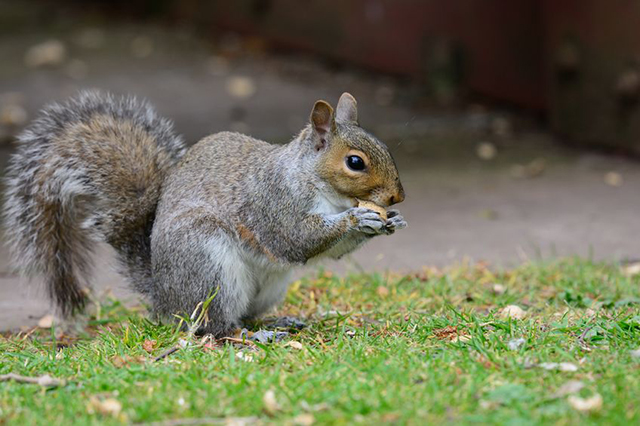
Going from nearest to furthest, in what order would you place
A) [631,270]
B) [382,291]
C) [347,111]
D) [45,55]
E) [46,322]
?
[347,111]
[46,322]
[382,291]
[631,270]
[45,55]

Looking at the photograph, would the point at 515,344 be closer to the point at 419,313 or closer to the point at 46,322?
the point at 419,313

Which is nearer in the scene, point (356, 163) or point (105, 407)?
point (105, 407)

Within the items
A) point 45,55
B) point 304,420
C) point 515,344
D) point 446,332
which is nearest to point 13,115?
point 45,55

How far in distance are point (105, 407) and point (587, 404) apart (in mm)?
1102

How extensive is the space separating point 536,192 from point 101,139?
8.61ft

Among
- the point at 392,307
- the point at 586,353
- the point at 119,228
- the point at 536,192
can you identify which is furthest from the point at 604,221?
the point at 119,228

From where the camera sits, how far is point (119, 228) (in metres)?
3.29

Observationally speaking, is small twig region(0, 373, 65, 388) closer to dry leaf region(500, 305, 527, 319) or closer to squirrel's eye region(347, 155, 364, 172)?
squirrel's eye region(347, 155, 364, 172)

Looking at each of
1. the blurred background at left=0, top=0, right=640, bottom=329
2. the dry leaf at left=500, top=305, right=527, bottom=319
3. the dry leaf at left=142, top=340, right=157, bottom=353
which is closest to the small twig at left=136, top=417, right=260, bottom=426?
the dry leaf at left=142, top=340, right=157, bottom=353

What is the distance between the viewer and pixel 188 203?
10.2 feet

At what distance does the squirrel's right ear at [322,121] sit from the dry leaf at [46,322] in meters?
1.23

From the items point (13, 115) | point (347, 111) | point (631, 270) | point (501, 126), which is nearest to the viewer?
point (347, 111)

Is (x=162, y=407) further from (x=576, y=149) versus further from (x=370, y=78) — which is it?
(x=370, y=78)

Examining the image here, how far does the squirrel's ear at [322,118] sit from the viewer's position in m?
3.00
